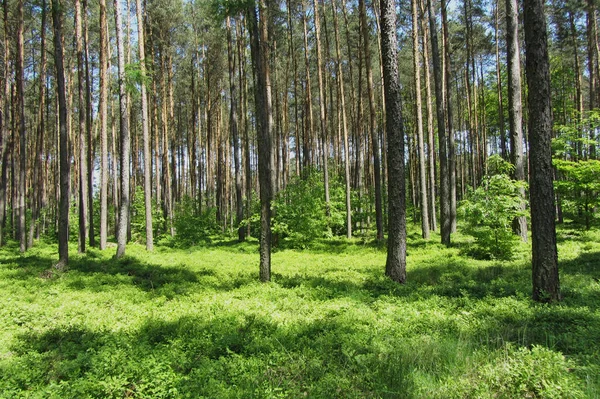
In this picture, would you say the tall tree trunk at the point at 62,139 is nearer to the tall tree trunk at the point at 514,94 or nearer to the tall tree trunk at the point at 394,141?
the tall tree trunk at the point at 394,141

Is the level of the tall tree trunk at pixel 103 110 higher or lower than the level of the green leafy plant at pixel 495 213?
higher

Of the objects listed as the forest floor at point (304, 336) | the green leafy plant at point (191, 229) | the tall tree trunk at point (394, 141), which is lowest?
the forest floor at point (304, 336)

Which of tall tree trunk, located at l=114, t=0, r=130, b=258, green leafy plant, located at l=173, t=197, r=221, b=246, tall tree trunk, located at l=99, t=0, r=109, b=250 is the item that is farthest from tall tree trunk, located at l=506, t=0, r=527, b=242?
tall tree trunk, located at l=99, t=0, r=109, b=250

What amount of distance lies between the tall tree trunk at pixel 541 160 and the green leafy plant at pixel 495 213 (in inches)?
207

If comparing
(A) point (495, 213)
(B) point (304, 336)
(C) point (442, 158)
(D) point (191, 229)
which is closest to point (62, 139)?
(D) point (191, 229)

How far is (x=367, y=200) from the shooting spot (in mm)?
24328

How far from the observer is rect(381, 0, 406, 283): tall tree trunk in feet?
28.5

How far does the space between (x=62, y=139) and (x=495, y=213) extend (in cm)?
1464

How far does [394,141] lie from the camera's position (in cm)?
870

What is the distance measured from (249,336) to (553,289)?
5.54 metres

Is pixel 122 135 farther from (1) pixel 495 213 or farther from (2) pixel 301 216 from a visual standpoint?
(1) pixel 495 213

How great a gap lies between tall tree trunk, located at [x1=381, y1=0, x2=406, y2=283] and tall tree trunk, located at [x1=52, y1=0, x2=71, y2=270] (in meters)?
9.82

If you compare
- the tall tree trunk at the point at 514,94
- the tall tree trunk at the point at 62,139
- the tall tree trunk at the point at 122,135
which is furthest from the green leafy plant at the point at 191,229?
the tall tree trunk at the point at 514,94

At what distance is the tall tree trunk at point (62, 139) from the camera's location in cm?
1128
